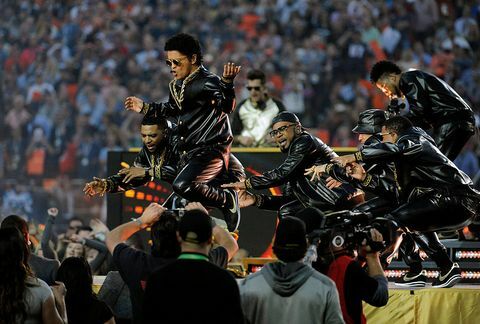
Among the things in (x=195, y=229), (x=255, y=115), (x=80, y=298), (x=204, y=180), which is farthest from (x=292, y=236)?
(x=255, y=115)

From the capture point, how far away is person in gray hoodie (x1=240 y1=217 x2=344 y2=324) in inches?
184

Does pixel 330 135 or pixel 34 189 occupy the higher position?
pixel 330 135

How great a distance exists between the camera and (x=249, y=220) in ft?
33.6

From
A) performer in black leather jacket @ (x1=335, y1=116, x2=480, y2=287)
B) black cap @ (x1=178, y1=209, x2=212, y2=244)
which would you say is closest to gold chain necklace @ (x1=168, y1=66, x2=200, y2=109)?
performer in black leather jacket @ (x1=335, y1=116, x2=480, y2=287)

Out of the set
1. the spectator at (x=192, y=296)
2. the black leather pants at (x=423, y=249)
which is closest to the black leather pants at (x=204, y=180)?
the black leather pants at (x=423, y=249)

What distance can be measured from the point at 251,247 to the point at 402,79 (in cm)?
295

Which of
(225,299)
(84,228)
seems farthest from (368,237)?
(84,228)

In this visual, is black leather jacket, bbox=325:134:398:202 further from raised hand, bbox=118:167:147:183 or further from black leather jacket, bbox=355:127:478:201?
raised hand, bbox=118:167:147:183

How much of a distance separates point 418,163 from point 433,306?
1023 mm

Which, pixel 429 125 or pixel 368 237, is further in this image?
pixel 429 125

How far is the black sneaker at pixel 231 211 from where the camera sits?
26.4 feet

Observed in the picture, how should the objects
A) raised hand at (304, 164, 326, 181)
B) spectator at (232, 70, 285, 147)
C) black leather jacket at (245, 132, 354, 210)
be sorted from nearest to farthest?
raised hand at (304, 164, 326, 181) → black leather jacket at (245, 132, 354, 210) → spectator at (232, 70, 285, 147)

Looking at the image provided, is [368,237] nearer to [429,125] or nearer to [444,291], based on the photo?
[444,291]

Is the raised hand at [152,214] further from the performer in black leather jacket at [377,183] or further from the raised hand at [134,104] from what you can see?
the performer in black leather jacket at [377,183]
